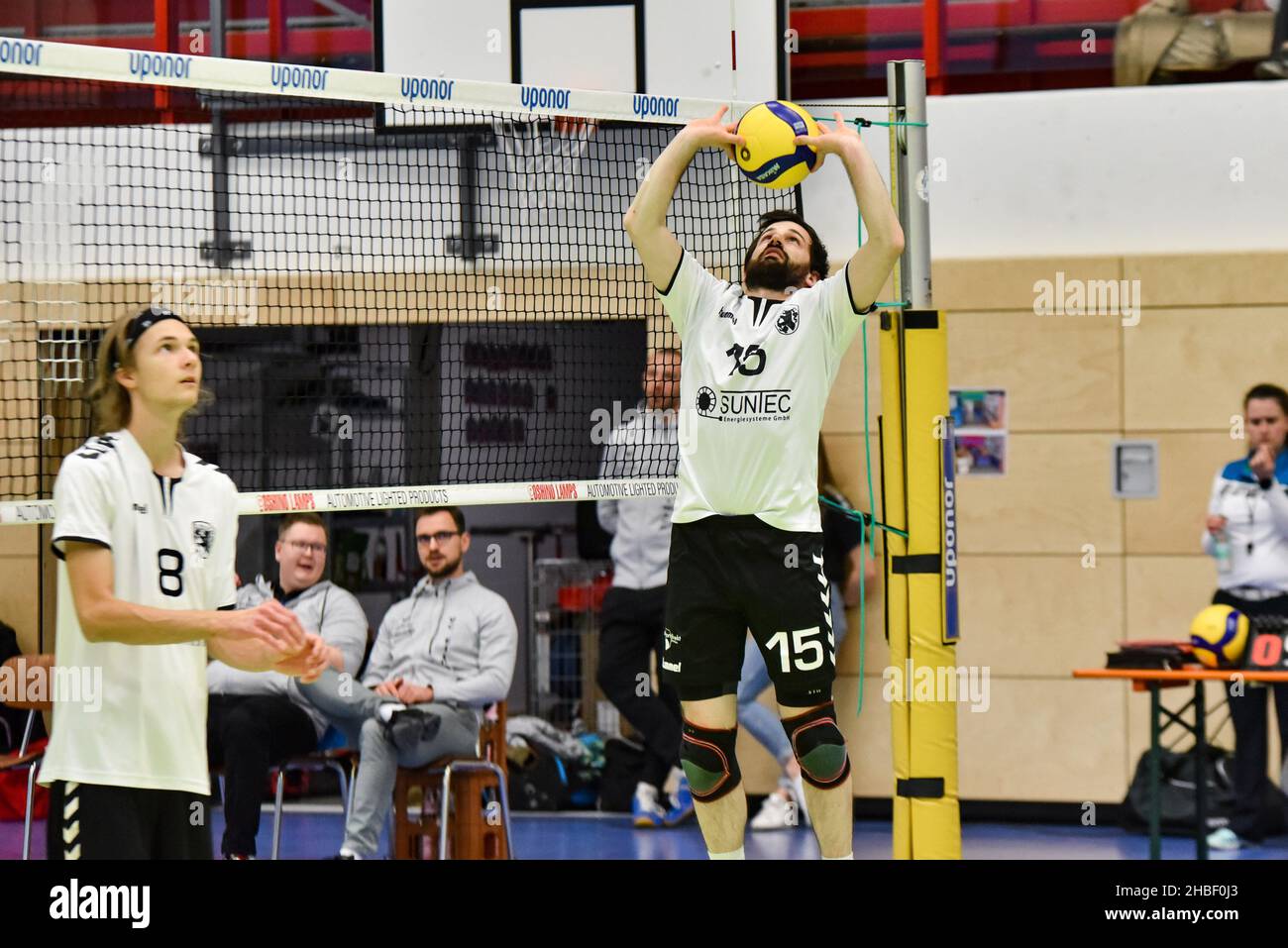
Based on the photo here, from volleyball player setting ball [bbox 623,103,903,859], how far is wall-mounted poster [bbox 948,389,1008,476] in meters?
3.92

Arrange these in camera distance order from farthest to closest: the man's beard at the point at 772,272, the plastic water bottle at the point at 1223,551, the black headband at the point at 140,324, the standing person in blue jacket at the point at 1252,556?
the plastic water bottle at the point at 1223,551 → the standing person in blue jacket at the point at 1252,556 → the man's beard at the point at 772,272 → the black headband at the point at 140,324

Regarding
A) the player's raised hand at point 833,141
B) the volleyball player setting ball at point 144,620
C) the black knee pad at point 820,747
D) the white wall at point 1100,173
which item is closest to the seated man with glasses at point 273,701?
the black knee pad at point 820,747

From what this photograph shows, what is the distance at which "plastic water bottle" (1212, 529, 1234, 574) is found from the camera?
786 centimetres

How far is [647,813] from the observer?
873 cm

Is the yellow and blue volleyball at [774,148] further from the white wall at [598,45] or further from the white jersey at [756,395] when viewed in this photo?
the white wall at [598,45]

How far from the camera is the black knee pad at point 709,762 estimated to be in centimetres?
516

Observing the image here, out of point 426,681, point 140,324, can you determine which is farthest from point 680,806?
point 140,324

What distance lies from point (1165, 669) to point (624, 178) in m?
4.07

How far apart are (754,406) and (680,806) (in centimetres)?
414

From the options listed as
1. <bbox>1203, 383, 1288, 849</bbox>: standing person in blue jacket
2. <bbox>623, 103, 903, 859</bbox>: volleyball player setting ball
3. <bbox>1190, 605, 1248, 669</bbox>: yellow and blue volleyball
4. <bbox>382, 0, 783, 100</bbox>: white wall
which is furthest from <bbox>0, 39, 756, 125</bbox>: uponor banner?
<bbox>1203, 383, 1288, 849</bbox>: standing person in blue jacket

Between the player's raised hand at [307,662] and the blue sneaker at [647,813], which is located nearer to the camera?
the player's raised hand at [307,662]
